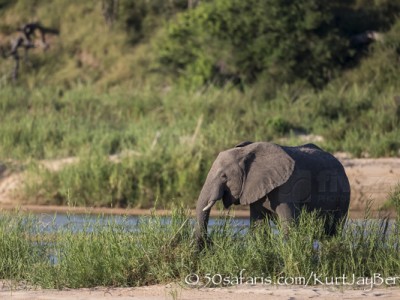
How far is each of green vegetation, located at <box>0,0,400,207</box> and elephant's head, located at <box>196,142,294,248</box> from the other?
2.93m

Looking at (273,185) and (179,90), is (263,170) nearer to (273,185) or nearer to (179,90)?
(273,185)

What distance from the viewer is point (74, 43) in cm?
3147

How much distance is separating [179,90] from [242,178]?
14659mm

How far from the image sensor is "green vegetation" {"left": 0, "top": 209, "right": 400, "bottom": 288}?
8312mm

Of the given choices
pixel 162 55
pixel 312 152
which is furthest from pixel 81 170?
pixel 162 55

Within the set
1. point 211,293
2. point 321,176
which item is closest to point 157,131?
point 321,176

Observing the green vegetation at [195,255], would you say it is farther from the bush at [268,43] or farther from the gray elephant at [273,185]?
the bush at [268,43]

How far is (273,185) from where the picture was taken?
8898mm

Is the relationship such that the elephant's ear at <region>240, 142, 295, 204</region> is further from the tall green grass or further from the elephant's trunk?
the tall green grass

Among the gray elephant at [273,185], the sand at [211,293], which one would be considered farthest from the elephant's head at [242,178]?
the sand at [211,293]

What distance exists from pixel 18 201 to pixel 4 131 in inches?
91.3

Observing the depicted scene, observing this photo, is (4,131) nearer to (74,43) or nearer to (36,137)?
(36,137)

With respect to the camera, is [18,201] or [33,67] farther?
[33,67]

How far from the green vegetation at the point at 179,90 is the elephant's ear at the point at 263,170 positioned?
287cm
